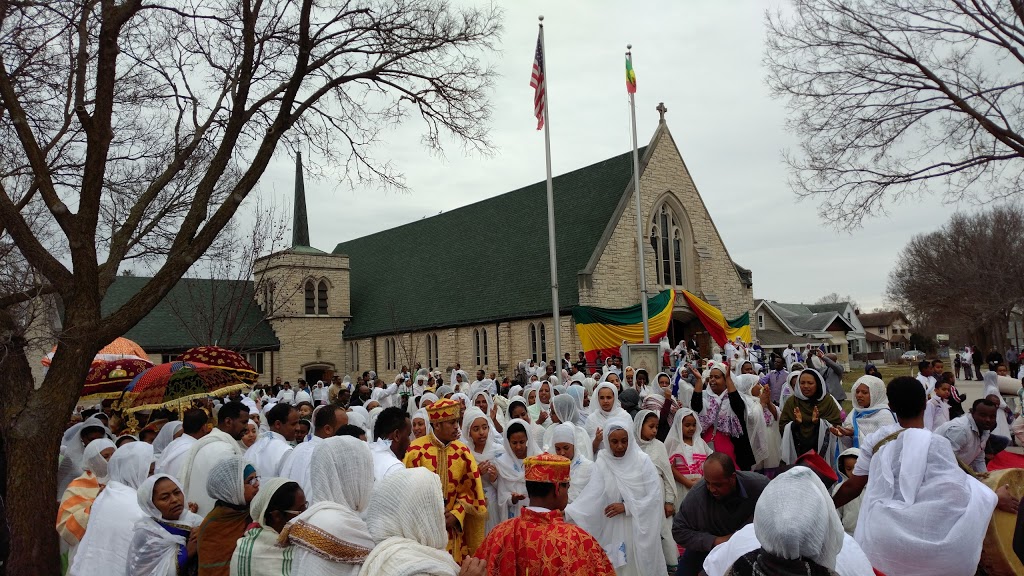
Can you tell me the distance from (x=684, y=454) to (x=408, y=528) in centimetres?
487

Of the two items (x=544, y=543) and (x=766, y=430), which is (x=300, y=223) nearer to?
(x=766, y=430)

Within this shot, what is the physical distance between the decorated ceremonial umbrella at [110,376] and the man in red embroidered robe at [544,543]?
12.9m

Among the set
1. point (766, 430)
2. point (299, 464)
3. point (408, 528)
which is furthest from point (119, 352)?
point (408, 528)

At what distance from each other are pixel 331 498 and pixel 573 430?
12.9ft

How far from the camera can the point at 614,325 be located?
29109 mm

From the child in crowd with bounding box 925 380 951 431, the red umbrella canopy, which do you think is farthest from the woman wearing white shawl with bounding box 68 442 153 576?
the red umbrella canopy

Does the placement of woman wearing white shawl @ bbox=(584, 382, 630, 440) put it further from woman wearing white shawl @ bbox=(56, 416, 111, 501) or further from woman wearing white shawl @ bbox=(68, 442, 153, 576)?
woman wearing white shawl @ bbox=(56, 416, 111, 501)

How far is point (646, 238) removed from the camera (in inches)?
1297

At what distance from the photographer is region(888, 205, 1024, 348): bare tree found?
162 ft

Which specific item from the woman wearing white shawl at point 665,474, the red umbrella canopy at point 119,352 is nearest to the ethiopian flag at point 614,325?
the red umbrella canopy at point 119,352

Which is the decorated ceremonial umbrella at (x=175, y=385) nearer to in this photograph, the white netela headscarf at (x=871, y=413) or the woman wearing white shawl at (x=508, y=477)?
the woman wearing white shawl at (x=508, y=477)

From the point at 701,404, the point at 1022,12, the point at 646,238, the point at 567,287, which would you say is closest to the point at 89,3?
the point at 701,404

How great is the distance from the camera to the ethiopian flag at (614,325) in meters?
28.7

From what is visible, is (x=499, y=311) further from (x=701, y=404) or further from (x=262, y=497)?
(x=262, y=497)
